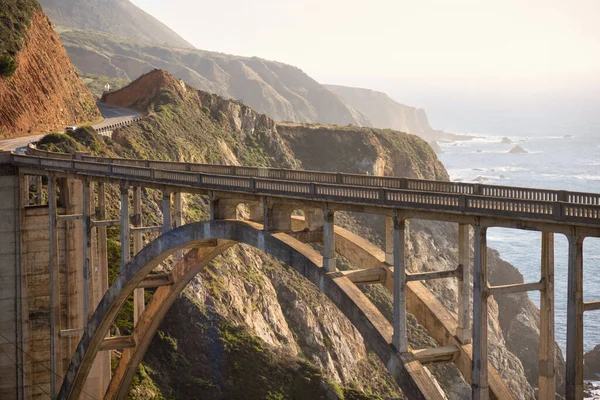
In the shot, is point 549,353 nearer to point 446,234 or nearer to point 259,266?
point 259,266

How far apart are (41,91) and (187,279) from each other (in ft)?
134

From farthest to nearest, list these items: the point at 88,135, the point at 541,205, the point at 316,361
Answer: the point at 316,361
the point at 88,135
the point at 541,205

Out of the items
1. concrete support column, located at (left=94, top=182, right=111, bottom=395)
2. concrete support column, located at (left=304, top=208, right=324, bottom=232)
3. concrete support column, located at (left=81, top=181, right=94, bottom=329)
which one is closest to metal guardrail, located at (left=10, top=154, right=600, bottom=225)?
concrete support column, located at (left=81, top=181, right=94, bottom=329)

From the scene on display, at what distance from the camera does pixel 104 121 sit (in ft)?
280

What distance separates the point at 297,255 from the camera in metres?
32.2

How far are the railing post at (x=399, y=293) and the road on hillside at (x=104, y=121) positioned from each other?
35489 millimetres

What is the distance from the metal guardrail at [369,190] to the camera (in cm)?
2456

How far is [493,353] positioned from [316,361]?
2156 centimetres

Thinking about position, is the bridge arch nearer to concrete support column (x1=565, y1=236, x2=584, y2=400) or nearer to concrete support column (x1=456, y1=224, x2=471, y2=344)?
concrete support column (x1=456, y1=224, x2=471, y2=344)

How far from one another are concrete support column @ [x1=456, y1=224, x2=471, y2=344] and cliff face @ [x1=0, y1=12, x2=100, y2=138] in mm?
51091

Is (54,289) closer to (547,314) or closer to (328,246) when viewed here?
(328,246)

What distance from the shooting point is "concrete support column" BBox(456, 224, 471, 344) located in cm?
2769

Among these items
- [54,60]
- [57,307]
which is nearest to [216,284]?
[57,307]

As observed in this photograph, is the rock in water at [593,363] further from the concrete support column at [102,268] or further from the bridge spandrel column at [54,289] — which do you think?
the bridge spandrel column at [54,289]
